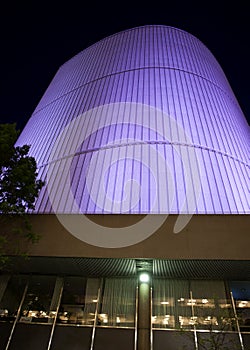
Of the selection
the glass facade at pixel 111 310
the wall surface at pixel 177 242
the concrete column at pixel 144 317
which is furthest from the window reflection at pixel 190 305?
the wall surface at pixel 177 242

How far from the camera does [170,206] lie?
14516 mm

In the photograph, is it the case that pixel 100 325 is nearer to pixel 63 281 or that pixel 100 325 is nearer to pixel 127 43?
pixel 63 281

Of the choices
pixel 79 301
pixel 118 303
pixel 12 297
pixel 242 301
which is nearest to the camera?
pixel 242 301

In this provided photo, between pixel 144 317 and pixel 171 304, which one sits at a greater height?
pixel 171 304

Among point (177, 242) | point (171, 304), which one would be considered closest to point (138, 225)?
point (177, 242)

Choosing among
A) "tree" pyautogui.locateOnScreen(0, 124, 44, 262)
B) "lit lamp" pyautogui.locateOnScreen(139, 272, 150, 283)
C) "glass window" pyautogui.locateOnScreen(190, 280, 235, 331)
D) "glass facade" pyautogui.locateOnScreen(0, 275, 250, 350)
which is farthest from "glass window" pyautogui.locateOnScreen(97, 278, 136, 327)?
"tree" pyautogui.locateOnScreen(0, 124, 44, 262)

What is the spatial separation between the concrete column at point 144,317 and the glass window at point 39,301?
12.9 ft

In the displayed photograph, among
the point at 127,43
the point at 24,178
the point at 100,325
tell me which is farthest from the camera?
the point at 127,43

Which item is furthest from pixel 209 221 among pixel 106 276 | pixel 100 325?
pixel 100 325

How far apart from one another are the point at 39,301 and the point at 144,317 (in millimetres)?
4908

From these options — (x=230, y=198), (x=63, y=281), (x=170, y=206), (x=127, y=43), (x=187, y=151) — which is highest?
(x=127, y=43)

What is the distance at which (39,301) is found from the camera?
13.2 meters

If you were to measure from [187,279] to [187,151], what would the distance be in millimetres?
7508

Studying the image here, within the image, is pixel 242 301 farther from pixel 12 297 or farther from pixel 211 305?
pixel 12 297
